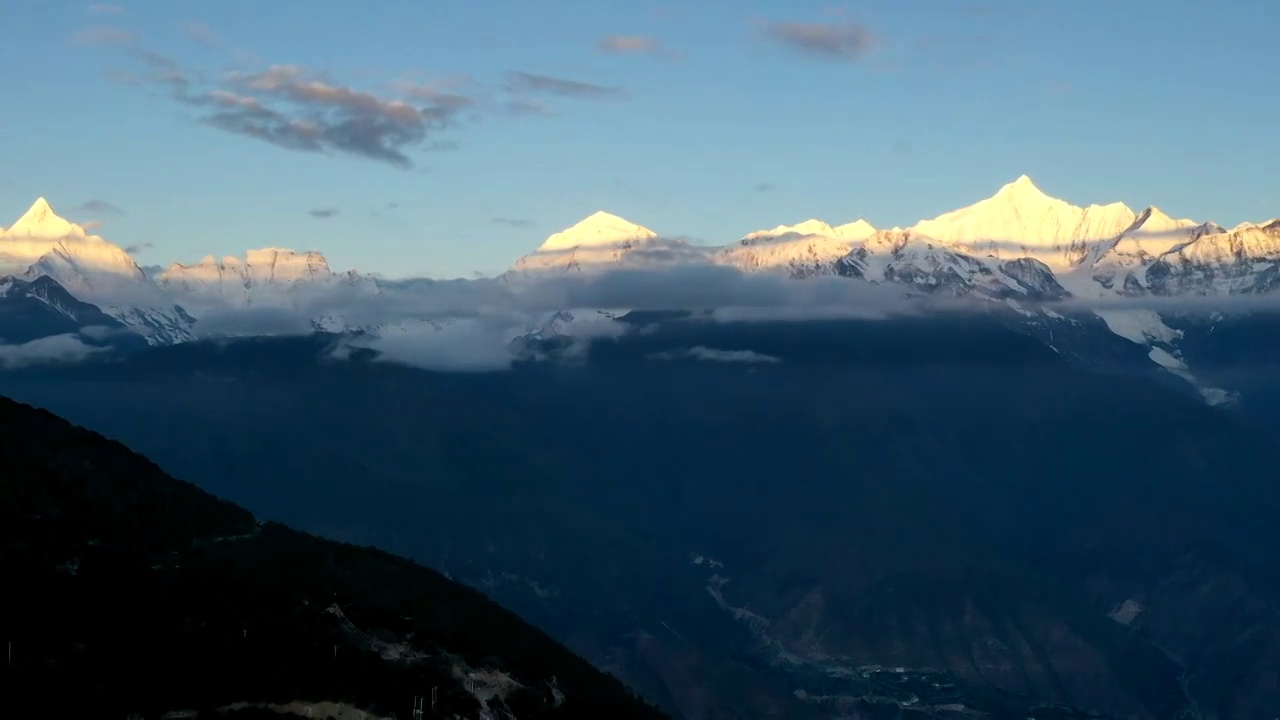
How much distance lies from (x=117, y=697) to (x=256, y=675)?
15.8 metres

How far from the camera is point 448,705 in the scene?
198 metres

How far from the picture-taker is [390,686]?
641 ft

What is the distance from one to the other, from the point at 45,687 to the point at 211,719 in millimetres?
15411

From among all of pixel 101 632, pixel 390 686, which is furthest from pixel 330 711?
pixel 101 632

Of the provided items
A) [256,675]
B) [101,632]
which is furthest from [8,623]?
[256,675]

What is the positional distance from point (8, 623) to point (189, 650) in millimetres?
17643

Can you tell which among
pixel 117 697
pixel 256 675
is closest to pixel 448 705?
pixel 256 675

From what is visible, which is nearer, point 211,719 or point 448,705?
point 211,719

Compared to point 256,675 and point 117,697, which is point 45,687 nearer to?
point 117,697

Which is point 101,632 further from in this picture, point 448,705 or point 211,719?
point 448,705

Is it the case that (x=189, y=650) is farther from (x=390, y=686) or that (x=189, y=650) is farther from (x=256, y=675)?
(x=390, y=686)

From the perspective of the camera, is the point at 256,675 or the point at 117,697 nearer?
the point at 117,697

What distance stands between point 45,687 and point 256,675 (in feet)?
70.6

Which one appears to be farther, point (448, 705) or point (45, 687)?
point (448, 705)
